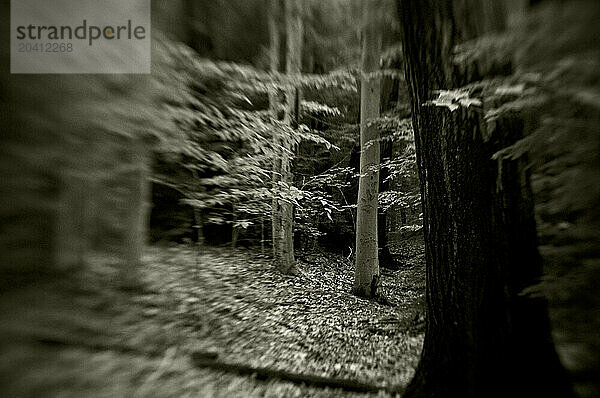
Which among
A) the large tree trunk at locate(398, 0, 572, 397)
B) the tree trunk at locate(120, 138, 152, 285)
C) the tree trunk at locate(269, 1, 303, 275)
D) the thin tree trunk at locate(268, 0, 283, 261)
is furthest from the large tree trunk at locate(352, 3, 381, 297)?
the tree trunk at locate(120, 138, 152, 285)

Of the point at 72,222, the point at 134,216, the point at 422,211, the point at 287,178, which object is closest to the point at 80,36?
the point at 72,222

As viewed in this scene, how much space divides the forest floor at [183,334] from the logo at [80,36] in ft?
5.37

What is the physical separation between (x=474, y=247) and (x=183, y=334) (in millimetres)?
3520

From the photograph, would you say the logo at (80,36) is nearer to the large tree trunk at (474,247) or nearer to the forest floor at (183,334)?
the forest floor at (183,334)

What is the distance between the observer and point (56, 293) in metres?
2.20

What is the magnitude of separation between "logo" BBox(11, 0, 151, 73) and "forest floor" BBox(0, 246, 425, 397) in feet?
5.37

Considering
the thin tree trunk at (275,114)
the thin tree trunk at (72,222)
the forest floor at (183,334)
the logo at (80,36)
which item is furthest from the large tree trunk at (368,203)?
the thin tree trunk at (72,222)

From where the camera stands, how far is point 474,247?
6.89 ft

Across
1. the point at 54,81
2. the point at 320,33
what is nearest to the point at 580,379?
the point at 54,81

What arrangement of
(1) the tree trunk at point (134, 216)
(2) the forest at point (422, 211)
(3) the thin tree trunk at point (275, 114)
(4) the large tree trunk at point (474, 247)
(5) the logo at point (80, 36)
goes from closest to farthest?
(2) the forest at point (422, 211) → (4) the large tree trunk at point (474, 247) → (5) the logo at point (80, 36) → (1) the tree trunk at point (134, 216) → (3) the thin tree trunk at point (275, 114)

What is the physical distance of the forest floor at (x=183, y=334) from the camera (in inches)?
80.5

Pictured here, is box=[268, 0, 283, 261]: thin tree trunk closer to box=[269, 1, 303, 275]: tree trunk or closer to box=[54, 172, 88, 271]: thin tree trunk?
box=[269, 1, 303, 275]: tree trunk

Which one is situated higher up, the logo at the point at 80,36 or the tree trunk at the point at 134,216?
the logo at the point at 80,36

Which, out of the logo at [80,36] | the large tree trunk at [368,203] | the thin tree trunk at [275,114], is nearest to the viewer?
the logo at [80,36]
